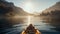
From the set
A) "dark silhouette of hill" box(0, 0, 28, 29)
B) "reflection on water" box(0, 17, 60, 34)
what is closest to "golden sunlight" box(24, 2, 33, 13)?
"dark silhouette of hill" box(0, 0, 28, 29)

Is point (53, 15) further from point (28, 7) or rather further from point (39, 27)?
point (28, 7)

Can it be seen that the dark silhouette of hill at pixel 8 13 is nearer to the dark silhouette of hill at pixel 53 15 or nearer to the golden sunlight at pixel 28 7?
the golden sunlight at pixel 28 7

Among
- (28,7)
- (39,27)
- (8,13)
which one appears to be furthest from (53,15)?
(8,13)

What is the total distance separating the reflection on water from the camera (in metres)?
2.89

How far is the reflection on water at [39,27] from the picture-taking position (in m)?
2.89

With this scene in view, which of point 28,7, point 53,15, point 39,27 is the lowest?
point 39,27

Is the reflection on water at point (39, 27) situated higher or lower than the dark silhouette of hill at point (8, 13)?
lower

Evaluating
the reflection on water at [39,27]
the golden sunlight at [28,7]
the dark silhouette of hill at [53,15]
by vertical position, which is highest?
the golden sunlight at [28,7]

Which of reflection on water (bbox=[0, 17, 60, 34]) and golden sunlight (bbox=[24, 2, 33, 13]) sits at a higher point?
golden sunlight (bbox=[24, 2, 33, 13])

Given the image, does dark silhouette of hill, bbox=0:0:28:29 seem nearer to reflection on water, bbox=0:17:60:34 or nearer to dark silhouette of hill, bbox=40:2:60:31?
reflection on water, bbox=0:17:60:34

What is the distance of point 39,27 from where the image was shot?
290 cm

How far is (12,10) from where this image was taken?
9.73 feet

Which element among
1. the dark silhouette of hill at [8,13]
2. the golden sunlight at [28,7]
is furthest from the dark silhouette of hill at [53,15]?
the dark silhouette of hill at [8,13]

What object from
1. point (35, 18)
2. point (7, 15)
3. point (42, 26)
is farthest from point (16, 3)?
point (42, 26)
